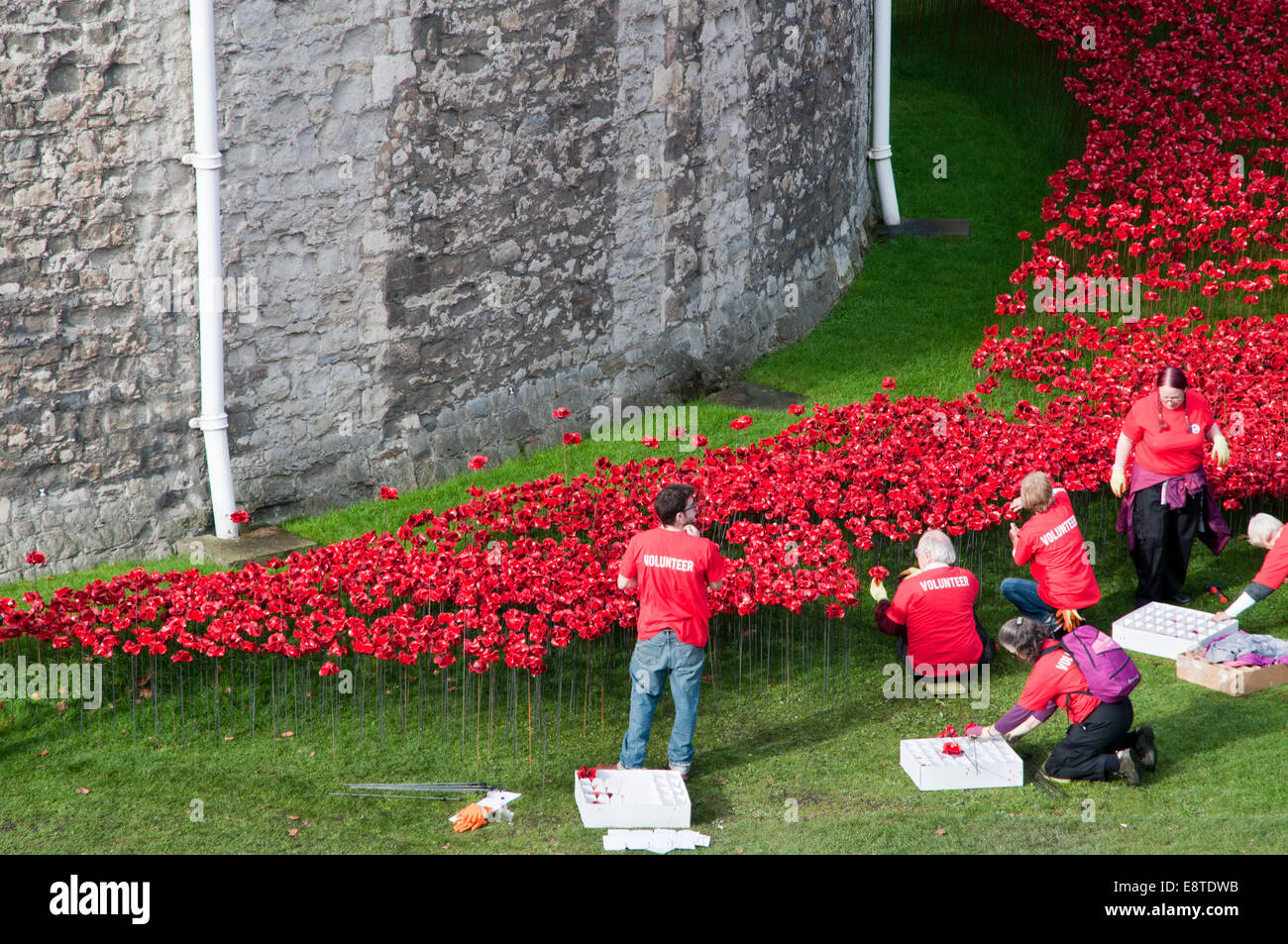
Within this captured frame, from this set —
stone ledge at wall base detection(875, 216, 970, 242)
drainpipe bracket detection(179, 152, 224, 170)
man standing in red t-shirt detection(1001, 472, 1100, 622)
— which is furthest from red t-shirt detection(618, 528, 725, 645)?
stone ledge at wall base detection(875, 216, 970, 242)

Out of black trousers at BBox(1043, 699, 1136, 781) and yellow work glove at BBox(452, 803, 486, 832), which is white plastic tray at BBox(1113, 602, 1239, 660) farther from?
yellow work glove at BBox(452, 803, 486, 832)

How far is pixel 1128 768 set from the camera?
26.6 feet

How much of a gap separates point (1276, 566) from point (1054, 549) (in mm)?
1267

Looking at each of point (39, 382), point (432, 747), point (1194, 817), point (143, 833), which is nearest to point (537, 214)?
point (39, 382)

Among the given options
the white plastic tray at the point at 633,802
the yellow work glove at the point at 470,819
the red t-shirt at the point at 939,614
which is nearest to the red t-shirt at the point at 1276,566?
the red t-shirt at the point at 939,614

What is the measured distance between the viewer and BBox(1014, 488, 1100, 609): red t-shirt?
30.7ft

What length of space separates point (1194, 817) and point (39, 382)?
759cm

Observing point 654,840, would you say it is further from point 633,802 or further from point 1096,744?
point 1096,744

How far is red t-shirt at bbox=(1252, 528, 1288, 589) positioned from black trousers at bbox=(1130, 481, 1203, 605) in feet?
4.68

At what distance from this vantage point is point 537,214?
12.2 meters

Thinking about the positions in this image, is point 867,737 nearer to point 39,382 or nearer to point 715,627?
point 715,627

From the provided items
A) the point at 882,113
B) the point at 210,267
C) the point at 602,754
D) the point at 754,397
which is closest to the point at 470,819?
the point at 602,754

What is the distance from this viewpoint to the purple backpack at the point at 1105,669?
8.02 m

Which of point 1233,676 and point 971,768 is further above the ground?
point 1233,676
